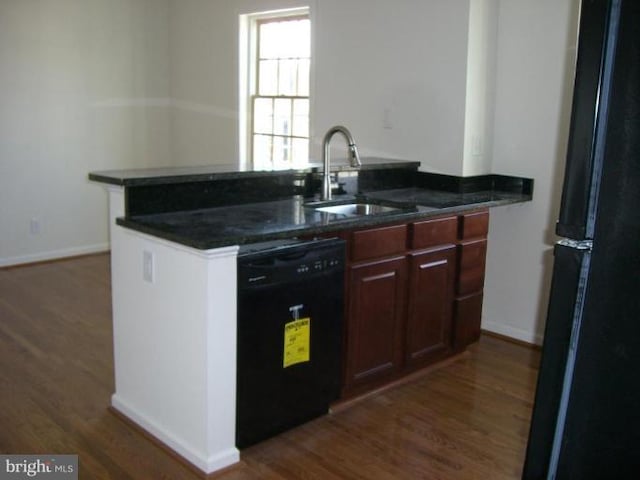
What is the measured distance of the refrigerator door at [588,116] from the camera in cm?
63

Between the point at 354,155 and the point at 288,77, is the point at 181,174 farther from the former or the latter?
the point at 288,77

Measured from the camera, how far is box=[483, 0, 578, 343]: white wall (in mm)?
3625

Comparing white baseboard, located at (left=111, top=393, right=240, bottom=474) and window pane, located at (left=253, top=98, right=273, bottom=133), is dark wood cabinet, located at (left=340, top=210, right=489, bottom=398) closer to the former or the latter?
white baseboard, located at (left=111, top=393, right=240, bottom=474)

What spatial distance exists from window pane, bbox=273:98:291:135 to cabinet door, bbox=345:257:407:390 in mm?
2481

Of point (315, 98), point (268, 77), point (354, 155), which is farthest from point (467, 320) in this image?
point (268, 77)

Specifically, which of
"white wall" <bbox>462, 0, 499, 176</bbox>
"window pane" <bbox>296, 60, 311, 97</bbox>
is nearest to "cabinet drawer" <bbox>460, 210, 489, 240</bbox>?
"white wall" <bbox>462, 0, 499, 176</bbox>

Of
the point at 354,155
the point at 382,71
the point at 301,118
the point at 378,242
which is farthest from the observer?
the point at 301,118

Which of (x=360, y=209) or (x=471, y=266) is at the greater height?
(x=360, y=209)

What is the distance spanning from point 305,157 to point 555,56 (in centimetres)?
214

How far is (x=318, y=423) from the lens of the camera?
2.88 m

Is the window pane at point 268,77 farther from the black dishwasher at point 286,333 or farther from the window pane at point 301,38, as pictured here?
the black dishwasher at point 286,333

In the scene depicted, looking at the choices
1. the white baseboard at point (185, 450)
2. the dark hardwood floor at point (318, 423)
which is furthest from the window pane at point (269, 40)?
the white baseboard at point (185, 450)

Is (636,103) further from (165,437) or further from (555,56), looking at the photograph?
(555,56)

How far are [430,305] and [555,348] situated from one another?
2.72m
